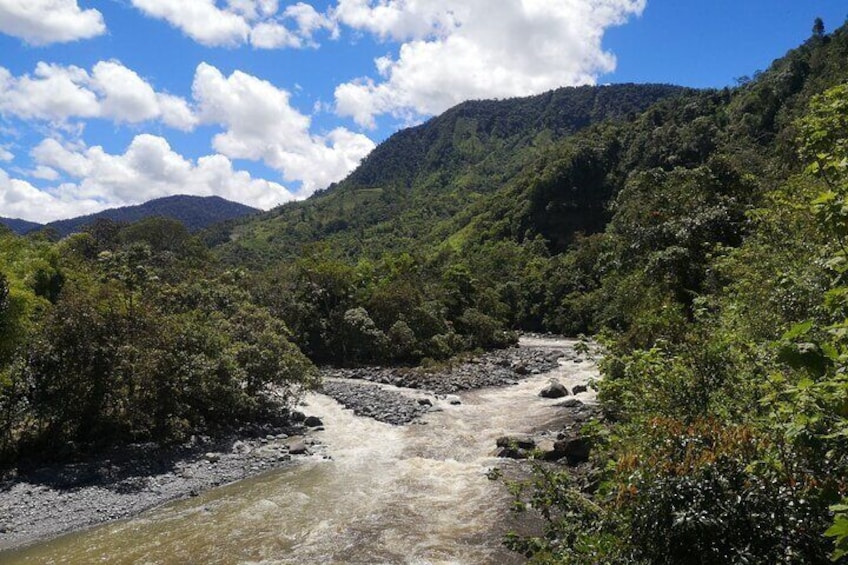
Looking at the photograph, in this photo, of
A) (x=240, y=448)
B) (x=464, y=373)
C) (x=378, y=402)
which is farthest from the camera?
(x=464, y=373)

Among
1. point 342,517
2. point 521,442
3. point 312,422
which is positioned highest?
point 521,442

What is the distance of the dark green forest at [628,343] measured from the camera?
558 centimetres

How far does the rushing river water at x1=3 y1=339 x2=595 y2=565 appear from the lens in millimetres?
13391

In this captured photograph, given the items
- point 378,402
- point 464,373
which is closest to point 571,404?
point 378,402

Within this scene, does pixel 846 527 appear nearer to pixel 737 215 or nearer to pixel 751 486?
pixel 751 486

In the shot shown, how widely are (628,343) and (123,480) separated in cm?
1866

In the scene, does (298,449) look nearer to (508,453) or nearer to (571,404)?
(508,453)

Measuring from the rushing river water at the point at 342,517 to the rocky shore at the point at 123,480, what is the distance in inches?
30.9

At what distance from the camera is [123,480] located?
59.0 feet

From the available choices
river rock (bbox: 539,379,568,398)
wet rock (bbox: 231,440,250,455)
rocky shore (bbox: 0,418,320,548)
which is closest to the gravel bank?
rocky shore (bbox: 0,418,320,548)

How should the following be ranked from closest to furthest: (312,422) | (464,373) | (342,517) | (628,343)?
(342,517) → (628,343) → (312,422) → (464,373)

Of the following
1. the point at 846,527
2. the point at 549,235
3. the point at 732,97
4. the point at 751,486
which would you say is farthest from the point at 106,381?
the point at 732,97

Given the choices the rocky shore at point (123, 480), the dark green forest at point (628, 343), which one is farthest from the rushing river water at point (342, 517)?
the dark green forest at point (628, 343)

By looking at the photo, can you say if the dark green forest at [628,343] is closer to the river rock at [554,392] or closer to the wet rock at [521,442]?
the wet rock at [521,442]
